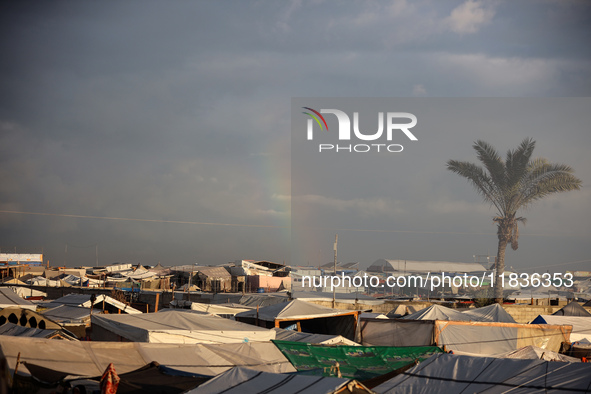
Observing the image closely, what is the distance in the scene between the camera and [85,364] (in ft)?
33.3

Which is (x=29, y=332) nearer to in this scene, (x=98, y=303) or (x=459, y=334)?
(x=459, y=334)

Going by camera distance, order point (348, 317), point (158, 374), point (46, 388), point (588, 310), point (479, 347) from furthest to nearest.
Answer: point (588, 310) → point (348, 317) → point (479, 347) → point (158, 374) → point (46, 388)

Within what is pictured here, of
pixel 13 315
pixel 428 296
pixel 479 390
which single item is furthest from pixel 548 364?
Answer: pixel 428 296

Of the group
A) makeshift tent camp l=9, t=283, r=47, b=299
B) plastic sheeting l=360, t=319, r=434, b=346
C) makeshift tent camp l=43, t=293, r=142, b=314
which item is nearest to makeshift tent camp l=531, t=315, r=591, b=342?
plastic sheeting l=360, t=319, r=434, b=346

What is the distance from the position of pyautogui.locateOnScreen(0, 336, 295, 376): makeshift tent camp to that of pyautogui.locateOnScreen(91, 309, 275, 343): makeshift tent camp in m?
1.34

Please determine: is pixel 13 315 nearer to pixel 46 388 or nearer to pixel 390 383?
pixel 46 388

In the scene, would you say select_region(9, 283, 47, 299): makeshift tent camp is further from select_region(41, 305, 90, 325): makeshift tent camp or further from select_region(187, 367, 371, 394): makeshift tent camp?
select_region(187, 367, 371, 394): makeshift tent camp

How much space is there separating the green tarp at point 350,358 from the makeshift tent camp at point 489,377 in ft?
7.84

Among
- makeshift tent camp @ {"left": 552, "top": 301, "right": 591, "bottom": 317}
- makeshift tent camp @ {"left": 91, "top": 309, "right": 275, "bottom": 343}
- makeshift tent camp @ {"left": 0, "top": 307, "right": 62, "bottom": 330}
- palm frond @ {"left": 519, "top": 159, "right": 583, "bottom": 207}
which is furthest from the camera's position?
palm frond @ {"left": 519, "top": 159, "right": 583, "bottom": 207}

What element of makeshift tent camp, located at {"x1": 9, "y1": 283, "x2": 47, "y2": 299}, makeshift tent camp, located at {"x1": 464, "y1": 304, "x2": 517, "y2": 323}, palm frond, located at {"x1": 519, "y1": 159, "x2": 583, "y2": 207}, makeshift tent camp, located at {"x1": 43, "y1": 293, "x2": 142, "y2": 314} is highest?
palm frond, located at {"x1": 519, "y1": 159, "x2": 583, "y2": 207}

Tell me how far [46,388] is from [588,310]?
25.6 metres

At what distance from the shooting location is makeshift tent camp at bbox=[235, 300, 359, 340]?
2091 cm

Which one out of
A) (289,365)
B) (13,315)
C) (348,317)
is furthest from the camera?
(348,317)

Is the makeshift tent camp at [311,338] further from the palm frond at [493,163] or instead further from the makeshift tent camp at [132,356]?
the palm frond at [493,163]
